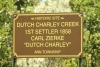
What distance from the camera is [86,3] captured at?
24.3m

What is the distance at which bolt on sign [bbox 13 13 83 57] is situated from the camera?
1311 centimetres

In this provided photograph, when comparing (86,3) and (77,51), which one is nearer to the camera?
(77,51)

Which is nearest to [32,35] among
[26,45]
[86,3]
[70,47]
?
[26,45]

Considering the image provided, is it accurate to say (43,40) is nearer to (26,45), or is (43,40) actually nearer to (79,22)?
(26,45)

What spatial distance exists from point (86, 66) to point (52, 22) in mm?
12299

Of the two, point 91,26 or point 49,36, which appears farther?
Answer: point 91,26

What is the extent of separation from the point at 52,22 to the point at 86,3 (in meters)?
11.4

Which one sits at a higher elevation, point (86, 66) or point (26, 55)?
point (26, 55)

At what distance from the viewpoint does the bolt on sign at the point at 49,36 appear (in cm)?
1311

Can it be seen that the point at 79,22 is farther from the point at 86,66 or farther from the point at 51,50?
Answer: the point at 86,66

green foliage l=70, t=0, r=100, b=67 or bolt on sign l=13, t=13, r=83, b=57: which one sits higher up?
bolt on sign l=13, t=13, r=83, b=57

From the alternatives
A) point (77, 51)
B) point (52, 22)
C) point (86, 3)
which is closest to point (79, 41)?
point (77, 51)

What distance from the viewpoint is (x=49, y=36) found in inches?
519

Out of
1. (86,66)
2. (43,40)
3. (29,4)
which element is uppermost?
(43,40)
